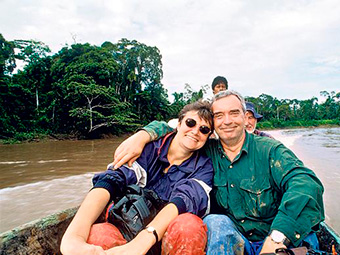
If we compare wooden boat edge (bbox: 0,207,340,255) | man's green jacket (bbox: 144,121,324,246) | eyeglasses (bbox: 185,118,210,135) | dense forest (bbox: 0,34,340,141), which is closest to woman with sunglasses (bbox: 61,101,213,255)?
eyeglasses (bbox: 185,118,210,135)

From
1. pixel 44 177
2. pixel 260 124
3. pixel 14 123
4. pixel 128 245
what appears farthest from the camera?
pixel 260 124

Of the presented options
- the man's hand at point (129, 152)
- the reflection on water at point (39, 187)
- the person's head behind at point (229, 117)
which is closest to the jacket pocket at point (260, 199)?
the person's head behind at point (229, 117)

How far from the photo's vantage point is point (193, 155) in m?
1.92

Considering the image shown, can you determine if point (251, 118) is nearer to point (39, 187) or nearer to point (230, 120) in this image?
point (230, 120)

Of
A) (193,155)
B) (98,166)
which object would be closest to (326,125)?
(98,166)

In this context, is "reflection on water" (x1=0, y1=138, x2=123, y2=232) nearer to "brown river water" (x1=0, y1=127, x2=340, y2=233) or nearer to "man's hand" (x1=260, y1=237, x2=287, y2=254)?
"brown river water" (x1=0, y1=127, x2=340, y2=233)

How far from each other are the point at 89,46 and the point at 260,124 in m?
33.3

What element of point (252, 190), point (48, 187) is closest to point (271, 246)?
point (252, 190)

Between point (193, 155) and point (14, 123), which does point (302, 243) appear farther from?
point (14, 123)

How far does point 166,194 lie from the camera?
1.77m

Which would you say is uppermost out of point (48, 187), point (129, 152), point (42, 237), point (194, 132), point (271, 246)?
point (194, 132)

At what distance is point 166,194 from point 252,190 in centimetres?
64

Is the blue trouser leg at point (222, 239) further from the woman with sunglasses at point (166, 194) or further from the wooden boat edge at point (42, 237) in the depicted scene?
the wooden boat edge at point (42, 237)

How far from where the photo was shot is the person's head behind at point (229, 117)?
5.72ft
